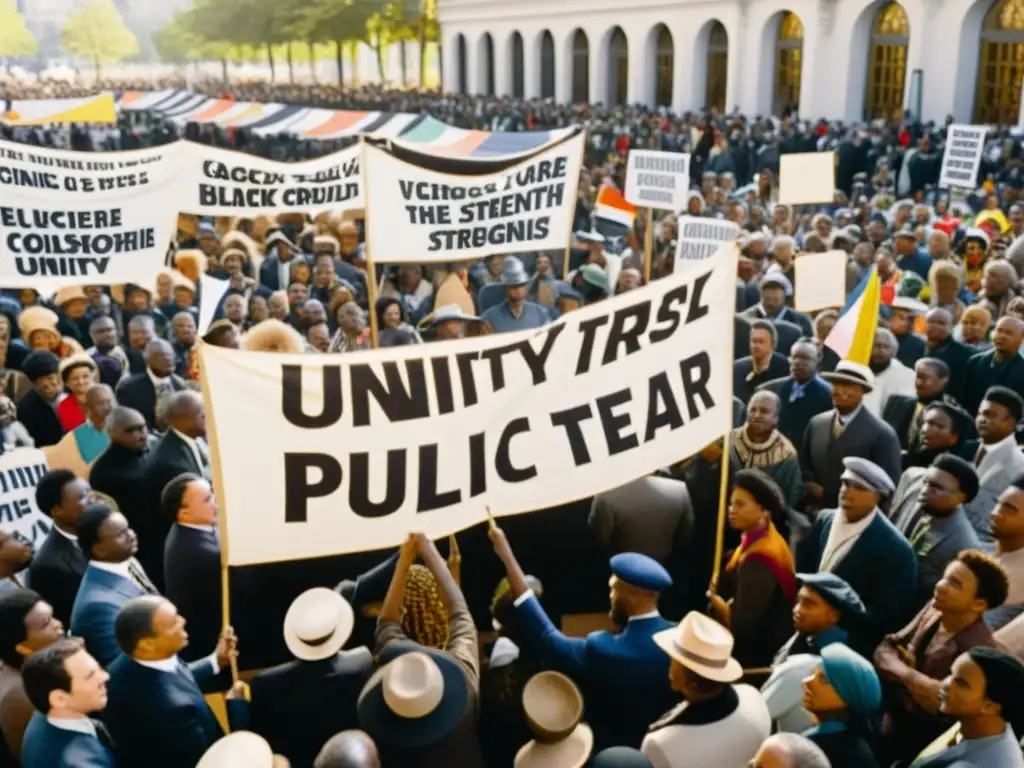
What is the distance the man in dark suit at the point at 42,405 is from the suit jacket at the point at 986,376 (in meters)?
5.80

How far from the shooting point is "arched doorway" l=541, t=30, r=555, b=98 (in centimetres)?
5021

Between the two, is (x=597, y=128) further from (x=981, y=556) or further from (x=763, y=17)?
(x=981, y=556)

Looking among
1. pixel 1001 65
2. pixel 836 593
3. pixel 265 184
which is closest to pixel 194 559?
pixel 836 593

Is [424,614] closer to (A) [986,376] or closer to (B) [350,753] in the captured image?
(B) [350,753]

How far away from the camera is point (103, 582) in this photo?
438cm

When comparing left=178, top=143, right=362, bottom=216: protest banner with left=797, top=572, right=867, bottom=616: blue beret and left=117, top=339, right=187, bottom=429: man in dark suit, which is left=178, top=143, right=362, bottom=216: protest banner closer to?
left=117, top=339, right=187, bottom=429: man in dark suit

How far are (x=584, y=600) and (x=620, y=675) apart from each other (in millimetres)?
1288

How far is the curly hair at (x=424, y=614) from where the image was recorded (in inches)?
162

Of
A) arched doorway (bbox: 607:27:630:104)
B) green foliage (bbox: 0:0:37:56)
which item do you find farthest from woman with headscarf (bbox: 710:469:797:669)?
green foliage (bbox: 0:0:37:56)

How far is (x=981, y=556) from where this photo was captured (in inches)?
150

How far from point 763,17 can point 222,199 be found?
2839 cm

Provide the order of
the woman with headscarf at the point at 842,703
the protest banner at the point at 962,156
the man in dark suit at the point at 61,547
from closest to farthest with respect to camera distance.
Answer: the woman with headscarf at the point at 842,703, the man in dark suit at the point at 61,547, the protest banner at the point at 962,156

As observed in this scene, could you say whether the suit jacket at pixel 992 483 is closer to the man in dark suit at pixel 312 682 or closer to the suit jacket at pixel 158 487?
the man in dark suit at pixel 312 682

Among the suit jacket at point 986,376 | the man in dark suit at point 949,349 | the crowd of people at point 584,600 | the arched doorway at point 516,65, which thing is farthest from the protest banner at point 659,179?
the arched doorway at point 516,65
